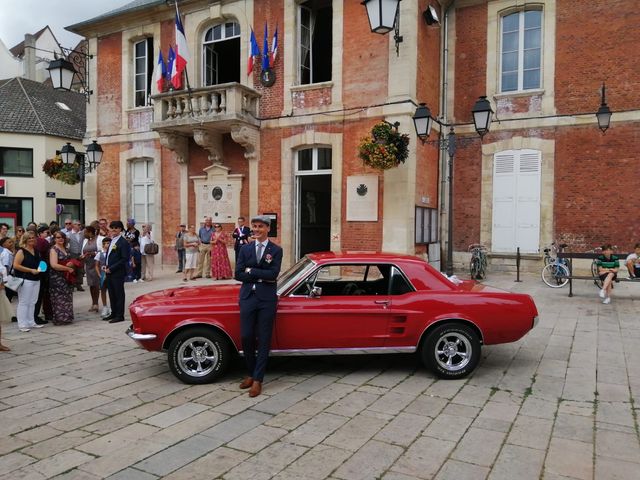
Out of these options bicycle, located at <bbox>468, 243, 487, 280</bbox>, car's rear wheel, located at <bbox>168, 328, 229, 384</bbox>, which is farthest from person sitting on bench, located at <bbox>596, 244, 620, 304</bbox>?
car's rear wheel, located at <bbox>168, 328, 229, 384</bbox>

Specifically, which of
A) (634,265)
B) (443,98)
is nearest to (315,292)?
(634,265)

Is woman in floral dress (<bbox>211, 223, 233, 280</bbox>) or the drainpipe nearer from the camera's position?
woman in floral dress (<bbox>211, 223, 233, 280</bbox>)

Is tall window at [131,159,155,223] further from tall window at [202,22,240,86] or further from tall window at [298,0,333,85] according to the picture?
tall window at [298,0,333,85]

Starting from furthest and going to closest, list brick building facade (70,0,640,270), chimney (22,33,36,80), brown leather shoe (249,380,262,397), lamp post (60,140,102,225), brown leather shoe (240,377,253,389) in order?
chimney (22,33,36,80) < lamp post (60,140,102,225) < brick building facade (70,0,640,270) < brown leather shoe (240,377,253,389) < brown leather shoe (249,380,262,397)

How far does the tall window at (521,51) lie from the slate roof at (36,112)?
25.6 m

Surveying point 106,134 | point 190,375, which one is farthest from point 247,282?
point 106,134

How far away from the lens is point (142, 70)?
1870cm

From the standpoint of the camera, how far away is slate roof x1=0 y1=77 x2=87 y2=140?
29594 millimetres

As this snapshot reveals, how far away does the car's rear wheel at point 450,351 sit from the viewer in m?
5.79

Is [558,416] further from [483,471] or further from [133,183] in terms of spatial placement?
[133,183]

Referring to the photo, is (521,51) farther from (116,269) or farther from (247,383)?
(247,383)

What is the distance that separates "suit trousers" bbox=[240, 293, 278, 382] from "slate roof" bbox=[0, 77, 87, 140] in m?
29.3

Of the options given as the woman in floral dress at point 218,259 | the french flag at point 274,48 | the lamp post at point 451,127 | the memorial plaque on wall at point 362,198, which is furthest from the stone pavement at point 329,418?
the french flag at point 274,48

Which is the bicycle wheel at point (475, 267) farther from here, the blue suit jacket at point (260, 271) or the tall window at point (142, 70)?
the tall window at point (142, 70)
